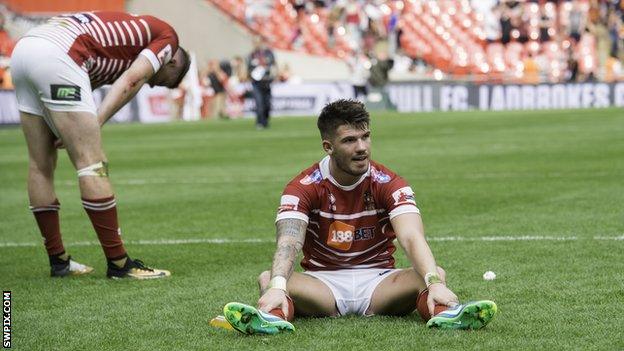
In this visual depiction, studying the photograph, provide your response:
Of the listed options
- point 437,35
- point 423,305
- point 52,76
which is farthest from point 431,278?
point 437,35

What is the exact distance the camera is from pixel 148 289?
7520 millimetres

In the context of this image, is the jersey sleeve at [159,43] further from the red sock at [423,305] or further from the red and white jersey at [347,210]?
the red sock at [423,305]

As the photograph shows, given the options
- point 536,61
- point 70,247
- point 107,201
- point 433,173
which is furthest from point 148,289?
point 536,61

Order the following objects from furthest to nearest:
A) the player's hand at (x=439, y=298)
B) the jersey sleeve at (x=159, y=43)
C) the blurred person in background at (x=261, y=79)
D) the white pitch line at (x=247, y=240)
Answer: the blurred person in background at (x=261, y=79) → the white pitch line at (x=247, y=240) → the jersey sleeve at (x=159, y=43) → the player's hand at (x=439, y=298)

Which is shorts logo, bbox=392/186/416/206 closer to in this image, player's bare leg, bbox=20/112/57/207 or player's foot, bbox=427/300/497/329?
player's foot, bbox=427/300/497/329

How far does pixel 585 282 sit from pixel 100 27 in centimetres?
352

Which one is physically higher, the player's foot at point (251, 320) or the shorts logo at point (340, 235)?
the shorts logo at point (340, 235)

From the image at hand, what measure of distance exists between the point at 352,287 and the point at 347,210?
0.40 metres

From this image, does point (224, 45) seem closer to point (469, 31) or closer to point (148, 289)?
point (469, 31)

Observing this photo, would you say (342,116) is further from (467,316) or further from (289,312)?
(467,316)

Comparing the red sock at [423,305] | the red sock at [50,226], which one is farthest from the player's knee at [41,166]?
the red sock at [423,305]

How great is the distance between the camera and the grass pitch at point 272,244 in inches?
230

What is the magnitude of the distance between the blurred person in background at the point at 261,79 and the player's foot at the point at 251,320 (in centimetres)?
2320

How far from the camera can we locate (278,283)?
6031mm
